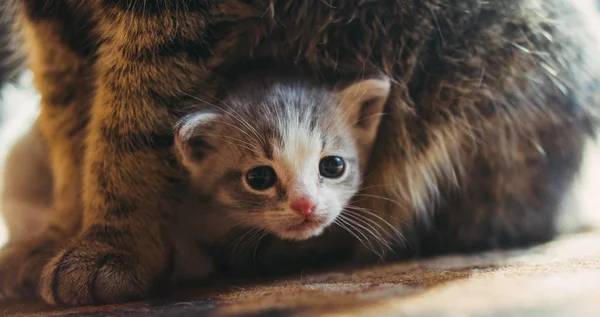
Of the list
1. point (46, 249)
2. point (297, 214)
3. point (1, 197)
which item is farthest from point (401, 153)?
point (1, 197)

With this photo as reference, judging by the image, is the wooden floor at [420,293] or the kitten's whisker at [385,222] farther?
the kitten's whisker at [385,222]

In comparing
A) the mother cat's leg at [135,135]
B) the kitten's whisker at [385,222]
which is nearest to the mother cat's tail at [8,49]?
the mother cat's leg at [135,135]

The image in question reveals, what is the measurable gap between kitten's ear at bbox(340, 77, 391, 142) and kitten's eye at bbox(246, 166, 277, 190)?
0.23m

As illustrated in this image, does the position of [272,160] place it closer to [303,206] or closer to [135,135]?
[303,206]

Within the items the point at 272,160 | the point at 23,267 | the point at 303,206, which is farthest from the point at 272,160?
the point at 23,267

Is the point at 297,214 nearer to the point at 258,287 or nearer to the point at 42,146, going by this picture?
the point at 258,287

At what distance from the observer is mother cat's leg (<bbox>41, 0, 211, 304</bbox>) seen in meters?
0.96

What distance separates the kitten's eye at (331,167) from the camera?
44.1 inches

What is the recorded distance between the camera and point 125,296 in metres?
0.91

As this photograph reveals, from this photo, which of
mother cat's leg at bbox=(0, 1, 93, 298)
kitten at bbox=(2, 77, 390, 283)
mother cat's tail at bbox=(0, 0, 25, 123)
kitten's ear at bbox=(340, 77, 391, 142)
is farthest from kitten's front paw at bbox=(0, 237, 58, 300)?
kitten's ear at bbox=(340, 77, 391, 142)

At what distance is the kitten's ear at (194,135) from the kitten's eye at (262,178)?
0.12 meters

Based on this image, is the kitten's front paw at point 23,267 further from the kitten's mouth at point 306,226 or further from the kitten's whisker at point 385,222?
the kitten's whisker at point 385,222

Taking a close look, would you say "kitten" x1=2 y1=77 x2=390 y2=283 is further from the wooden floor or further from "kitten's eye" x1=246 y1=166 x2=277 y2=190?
the wooden floor

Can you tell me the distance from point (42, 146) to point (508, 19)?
115 cm
